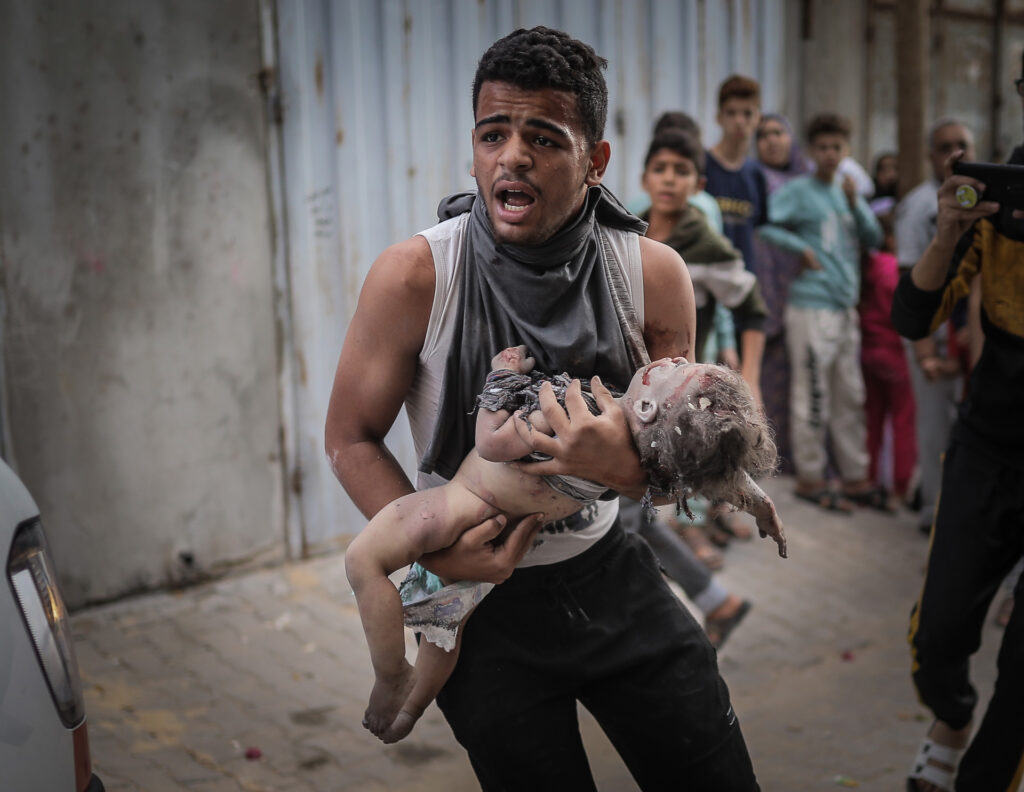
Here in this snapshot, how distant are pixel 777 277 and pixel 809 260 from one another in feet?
0.88

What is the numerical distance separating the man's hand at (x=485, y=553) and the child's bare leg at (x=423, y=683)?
158 millimetres

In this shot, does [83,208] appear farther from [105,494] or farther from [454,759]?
[454,759]

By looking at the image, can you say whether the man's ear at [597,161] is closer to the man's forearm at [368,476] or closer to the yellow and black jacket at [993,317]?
the man's forearm at [368,476]

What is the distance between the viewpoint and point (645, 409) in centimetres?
221

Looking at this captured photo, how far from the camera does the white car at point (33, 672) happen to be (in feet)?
6.47

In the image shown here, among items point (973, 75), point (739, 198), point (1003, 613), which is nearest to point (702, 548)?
point (1003, 613)

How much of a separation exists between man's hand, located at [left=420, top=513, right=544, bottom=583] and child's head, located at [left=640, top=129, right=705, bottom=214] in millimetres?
2769

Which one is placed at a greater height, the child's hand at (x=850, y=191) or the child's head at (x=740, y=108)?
the child's head at (x=740, y=108)

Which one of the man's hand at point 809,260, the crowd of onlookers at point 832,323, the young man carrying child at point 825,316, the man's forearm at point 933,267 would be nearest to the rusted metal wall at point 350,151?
the crowd of onlookers at point 832,323

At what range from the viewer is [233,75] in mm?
5344

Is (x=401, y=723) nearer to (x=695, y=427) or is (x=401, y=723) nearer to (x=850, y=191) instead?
(x=695, y=427)

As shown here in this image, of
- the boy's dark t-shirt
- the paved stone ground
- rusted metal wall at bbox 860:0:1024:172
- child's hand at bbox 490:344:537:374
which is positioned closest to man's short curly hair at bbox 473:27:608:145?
child's hand at bbox 490:344:537:374

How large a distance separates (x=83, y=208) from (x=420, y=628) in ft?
11.1

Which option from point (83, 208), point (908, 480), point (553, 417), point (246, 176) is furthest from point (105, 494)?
point (908, 480)
